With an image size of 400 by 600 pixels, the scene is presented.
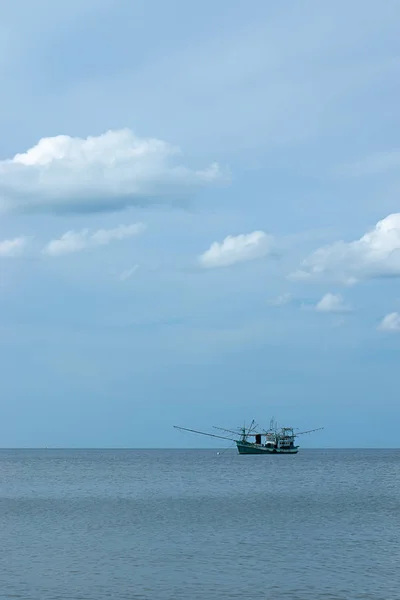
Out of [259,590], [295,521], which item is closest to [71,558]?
[259,590]

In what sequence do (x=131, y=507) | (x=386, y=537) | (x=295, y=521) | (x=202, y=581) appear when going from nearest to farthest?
1. (x=202, y=581)
2. (x=386, y=537)
3. (x=295, y=521)
4. (x=131, y=507)

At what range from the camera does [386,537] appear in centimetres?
5128

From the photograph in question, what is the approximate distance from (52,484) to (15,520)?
Answer: 52080 mm

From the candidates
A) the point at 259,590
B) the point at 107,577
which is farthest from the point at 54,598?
the point at 259,590

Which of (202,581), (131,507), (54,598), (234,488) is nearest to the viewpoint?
(54,598)

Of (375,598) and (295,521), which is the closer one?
(375,598)

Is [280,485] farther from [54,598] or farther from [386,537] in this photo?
[54,598]

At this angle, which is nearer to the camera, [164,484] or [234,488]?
[234,488]

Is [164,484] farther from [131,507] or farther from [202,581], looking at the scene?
[202,581]

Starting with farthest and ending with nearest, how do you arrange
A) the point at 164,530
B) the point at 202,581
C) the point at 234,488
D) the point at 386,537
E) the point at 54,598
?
the point at 234,488 → the point at 164,530 → the point at 386,537 → the point at 202,581 → the point at 54,598

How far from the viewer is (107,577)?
3772 centimetres

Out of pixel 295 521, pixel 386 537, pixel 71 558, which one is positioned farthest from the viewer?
pixel 295 521

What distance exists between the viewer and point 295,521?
61344 millimetres

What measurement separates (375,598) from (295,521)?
2884cm
